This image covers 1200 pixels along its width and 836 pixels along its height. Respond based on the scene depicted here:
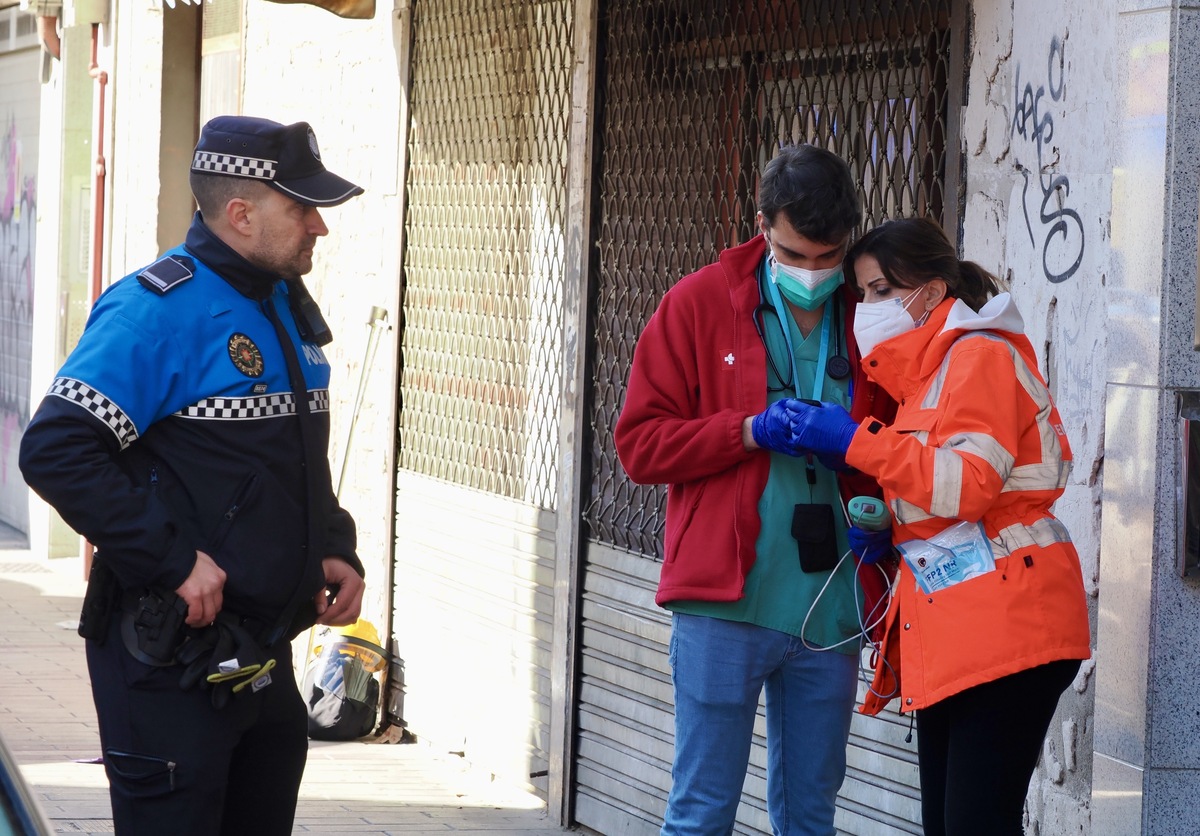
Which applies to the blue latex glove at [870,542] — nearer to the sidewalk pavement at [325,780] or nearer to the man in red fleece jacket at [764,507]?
the man in red fleece jacket at [764,507]

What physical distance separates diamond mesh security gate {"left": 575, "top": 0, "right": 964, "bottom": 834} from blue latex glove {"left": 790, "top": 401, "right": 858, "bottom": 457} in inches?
48.9

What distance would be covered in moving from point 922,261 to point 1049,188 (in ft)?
2.68

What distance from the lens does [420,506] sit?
7441 mm

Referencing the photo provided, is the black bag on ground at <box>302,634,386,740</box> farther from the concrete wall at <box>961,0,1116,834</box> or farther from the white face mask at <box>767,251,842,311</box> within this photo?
the white face mask at <box>767,251,842,311</box>

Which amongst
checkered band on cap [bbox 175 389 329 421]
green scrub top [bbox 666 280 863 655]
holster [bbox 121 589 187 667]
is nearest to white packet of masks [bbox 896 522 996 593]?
green scrub top [bbox 666 280 863 655]

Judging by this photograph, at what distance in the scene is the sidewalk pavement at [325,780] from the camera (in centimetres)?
618

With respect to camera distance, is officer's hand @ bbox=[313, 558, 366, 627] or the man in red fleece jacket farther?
officer's hand @ bbox=[313, 558, 366, 627]

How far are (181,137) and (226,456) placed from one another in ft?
26.0

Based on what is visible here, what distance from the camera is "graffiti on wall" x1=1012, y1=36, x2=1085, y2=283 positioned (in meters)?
4.20

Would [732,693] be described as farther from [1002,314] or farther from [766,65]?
[766,65]

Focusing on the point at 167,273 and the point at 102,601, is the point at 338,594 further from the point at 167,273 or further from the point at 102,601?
the point at 167,273

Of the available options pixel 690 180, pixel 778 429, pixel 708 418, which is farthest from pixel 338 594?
pixel 690 180

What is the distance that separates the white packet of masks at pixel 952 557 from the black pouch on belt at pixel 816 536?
24 centimetres

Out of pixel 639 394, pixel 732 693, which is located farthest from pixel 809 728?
pixel 639 394
